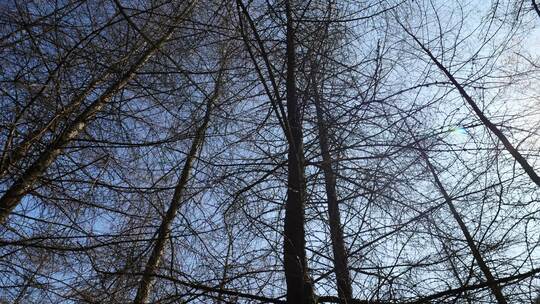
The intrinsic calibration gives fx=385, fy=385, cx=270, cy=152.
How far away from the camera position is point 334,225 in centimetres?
Answer: 225

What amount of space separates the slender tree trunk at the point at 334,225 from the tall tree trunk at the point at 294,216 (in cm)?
14

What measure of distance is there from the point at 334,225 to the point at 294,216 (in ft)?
1.69

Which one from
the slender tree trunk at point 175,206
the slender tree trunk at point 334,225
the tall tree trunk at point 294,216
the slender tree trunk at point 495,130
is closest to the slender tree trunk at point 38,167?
the slender tree trunk at point 175,206

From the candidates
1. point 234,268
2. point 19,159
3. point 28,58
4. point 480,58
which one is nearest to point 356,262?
point 234,268

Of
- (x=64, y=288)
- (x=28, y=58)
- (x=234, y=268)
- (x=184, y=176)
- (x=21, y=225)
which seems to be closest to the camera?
(x=234, y=268)

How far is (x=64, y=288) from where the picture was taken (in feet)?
7.70

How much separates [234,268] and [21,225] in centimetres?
189

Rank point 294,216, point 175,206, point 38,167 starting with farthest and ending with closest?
1. point 38,167
2. point 175,206
3. point 294,216

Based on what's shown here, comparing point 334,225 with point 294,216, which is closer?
point 294,216

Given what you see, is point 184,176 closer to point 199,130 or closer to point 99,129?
point 199,130

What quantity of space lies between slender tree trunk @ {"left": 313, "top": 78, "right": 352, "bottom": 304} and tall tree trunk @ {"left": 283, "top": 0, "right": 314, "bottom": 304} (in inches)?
5.7

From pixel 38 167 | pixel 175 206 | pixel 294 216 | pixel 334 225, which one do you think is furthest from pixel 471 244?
pixel 38 167

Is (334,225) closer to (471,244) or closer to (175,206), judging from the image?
(471,244)

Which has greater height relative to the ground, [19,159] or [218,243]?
[19,159]
